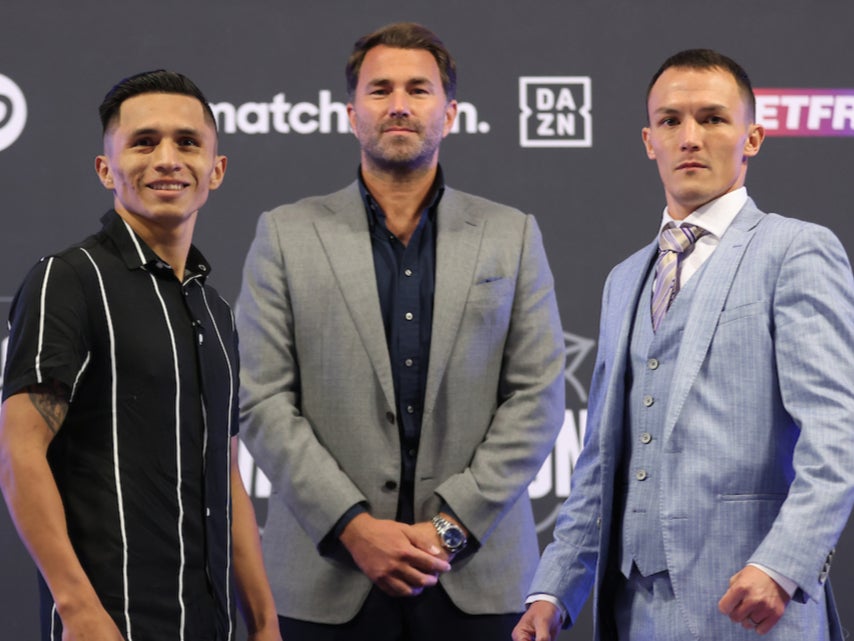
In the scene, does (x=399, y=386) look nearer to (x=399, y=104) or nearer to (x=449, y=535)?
(x=449, y=535)

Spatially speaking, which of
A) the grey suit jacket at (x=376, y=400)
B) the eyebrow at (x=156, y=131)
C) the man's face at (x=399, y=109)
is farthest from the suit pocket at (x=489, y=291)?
the eyebrow at (x=156, y=131)

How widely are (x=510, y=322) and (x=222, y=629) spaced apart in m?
1.15

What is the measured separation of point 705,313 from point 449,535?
83 cm

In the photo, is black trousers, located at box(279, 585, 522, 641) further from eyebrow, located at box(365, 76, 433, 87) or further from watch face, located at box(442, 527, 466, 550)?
eyebrow, located at box(365, 76, 433, 87)

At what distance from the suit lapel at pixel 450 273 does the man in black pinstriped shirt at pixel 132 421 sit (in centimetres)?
64

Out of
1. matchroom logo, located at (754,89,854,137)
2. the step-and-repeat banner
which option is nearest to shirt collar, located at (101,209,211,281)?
the step-and-repeat banner

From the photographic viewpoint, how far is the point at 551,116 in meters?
4.10

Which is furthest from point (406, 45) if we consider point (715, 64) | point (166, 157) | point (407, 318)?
point (166, 157)

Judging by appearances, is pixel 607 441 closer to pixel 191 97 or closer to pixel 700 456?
pixel 700 456

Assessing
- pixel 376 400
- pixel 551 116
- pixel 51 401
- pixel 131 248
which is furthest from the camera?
pixel 551 116

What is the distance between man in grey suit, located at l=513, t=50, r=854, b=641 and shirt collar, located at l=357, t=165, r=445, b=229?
2.16 feet

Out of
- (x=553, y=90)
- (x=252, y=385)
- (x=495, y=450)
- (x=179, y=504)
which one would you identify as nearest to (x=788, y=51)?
(x=553, y=90)

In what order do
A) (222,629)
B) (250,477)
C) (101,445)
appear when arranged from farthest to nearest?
(250,477), (222,629), (101,445)

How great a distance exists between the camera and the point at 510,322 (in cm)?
300
